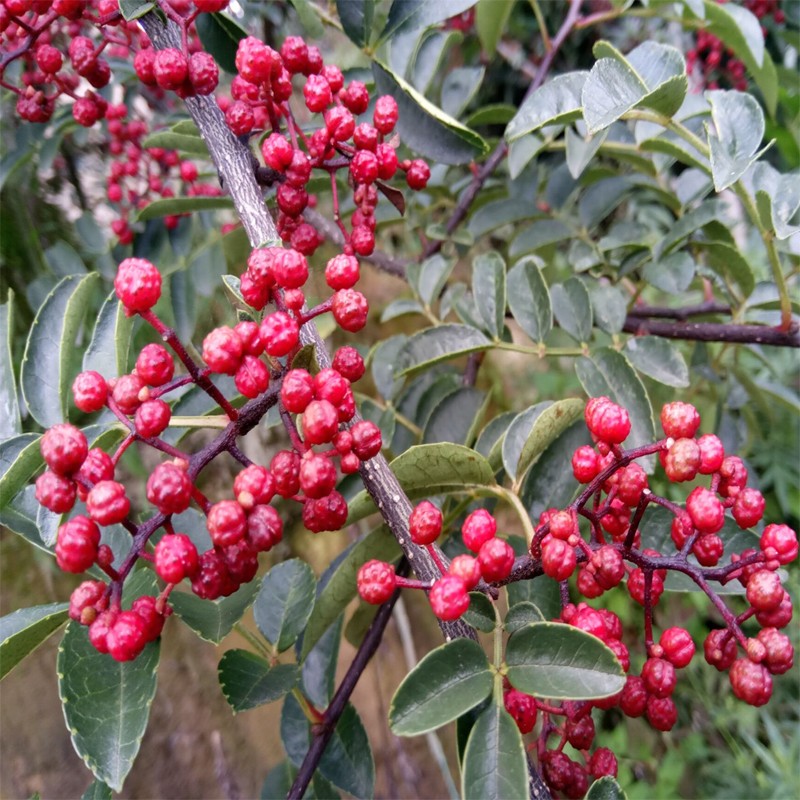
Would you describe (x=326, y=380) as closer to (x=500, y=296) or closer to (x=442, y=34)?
(x=500, y=296)

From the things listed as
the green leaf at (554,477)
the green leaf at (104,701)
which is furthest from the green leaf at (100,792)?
the green leaf at (554,477)

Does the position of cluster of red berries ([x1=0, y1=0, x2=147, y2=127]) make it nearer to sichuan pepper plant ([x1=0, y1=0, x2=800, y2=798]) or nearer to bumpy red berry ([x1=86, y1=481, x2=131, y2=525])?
sichuan pepper plant ([x1=0, y1=0, x2=800, y2=798])

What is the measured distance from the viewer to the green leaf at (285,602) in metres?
0.73

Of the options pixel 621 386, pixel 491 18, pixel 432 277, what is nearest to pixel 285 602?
pixel 621 386

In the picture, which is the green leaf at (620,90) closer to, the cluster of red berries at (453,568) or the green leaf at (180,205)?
the cluster of red berries at (453,568)

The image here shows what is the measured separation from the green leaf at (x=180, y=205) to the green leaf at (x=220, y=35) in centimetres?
22

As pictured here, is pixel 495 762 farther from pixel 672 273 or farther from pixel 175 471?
pixel 672 273

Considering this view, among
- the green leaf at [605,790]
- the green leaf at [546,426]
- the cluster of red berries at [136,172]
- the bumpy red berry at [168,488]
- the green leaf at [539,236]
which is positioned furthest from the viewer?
the cluster of red berries at [136,172]

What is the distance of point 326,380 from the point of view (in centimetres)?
52

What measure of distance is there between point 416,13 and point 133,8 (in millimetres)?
380

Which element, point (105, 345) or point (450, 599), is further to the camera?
point (105, 345)

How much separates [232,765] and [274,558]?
1.94 feet

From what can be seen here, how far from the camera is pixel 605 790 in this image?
58 cm

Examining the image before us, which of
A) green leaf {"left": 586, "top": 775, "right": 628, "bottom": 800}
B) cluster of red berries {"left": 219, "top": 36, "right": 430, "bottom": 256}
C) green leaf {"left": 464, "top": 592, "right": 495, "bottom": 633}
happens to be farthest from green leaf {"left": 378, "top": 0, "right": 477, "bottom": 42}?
green leaf {"left": 586, "top": 775, "right": 628, "bottom": 800}
